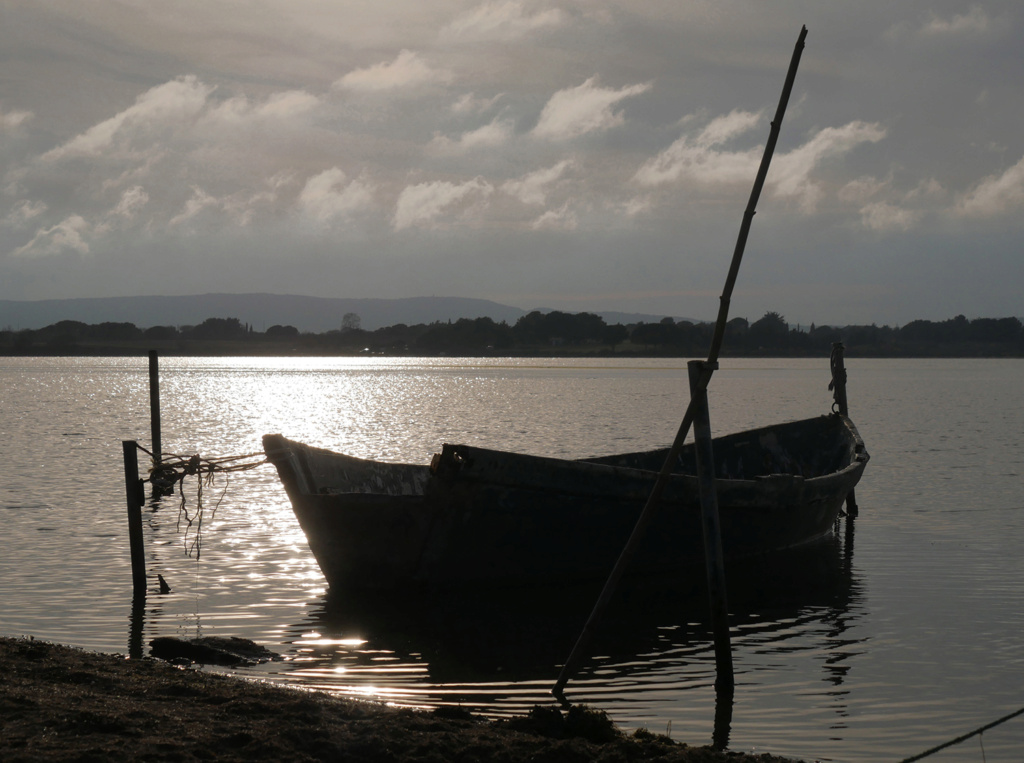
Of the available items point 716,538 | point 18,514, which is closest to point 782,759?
point 716,538

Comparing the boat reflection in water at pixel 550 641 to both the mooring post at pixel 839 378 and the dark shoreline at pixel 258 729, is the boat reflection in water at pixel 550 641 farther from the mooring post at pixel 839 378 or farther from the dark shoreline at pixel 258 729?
the mooring post at pixel 839 378

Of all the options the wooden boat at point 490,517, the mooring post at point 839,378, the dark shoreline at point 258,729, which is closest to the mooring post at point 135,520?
the wooden boat at point 490,517

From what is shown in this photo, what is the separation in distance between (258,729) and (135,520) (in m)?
7.43

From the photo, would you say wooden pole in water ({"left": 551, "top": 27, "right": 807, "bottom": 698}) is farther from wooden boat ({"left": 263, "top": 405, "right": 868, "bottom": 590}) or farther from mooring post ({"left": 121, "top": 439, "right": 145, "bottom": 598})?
mooring post ({"left": 121, "top": 439, "right": 145, "bottom": 598})

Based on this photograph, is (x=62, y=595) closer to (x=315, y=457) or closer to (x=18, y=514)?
(x=315, y=457)

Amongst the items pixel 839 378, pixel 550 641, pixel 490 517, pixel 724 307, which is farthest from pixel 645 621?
pixel 839 378

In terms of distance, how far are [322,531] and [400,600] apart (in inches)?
50.7

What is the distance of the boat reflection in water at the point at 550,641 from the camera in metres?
9.42

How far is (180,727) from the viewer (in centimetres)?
687

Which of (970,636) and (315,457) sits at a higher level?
(315,457)

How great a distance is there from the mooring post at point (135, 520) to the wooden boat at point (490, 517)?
7.93 ft

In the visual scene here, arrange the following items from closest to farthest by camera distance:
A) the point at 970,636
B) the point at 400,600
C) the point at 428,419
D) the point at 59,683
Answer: the point at 59,683
the point at 970,636
the point at 400,600
the point at 428,419

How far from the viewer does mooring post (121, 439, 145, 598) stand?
1322cm

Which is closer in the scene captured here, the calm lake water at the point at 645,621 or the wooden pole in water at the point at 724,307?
the wooden pole in water at the point at 724,307
